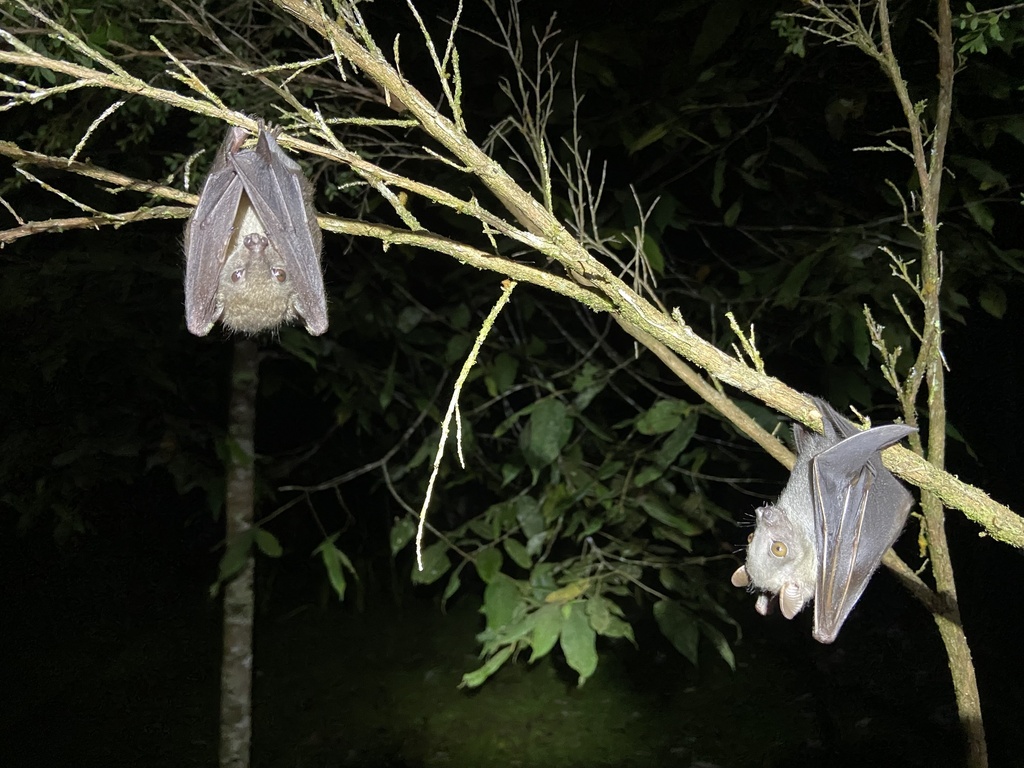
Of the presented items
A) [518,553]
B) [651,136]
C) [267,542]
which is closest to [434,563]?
[518,553]

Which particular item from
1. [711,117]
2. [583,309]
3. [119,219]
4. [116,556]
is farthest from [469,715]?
[119,219]

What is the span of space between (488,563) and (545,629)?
18.8 inches

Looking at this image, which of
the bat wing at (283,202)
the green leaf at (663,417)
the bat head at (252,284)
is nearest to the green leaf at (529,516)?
the green leaf at (663,417)

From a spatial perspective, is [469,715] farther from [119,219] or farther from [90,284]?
[119,219]

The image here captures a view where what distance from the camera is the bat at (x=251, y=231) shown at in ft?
8.08

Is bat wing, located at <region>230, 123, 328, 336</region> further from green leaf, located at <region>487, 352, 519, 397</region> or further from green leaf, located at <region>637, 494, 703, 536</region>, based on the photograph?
green leaf, located at <region>637, 494, 703, 536</region>

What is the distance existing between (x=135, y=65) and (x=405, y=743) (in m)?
3.91

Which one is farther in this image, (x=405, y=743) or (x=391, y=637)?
(x=391, y=637)

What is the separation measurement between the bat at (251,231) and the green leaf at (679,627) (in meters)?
1.99

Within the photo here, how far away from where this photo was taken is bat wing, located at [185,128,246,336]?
2.55 meters

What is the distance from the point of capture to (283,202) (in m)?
2.47

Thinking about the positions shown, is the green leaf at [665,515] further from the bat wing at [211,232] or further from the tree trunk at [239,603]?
the bat wing at [211,232]

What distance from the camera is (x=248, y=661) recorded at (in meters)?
4.28

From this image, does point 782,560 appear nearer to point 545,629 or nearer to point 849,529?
point 849,529
